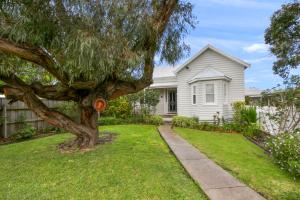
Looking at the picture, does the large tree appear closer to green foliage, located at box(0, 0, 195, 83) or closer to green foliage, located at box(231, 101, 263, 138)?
green foliage, located at box(0, 0, 195, 83)

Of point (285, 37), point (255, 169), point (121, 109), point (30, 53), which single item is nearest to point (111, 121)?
point (121, 109)

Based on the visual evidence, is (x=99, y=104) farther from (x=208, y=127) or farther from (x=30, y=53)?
(x=208, y=127)

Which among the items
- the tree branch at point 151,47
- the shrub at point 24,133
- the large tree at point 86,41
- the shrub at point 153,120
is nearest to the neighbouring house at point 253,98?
the shrub at point 153,120

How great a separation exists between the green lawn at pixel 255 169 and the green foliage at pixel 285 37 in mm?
10579

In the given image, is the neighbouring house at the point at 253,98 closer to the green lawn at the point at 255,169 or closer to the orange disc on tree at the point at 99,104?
the green lawn at the point at 255,169

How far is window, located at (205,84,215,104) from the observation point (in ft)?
54.1

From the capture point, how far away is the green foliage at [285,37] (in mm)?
16672

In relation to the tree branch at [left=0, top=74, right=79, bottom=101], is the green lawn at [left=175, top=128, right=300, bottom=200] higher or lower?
lower

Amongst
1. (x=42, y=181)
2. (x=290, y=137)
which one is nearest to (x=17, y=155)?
(x=42, y=181)

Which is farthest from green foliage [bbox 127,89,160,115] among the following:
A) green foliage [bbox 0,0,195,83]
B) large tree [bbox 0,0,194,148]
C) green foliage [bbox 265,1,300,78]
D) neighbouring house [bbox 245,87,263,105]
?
green foliage [bbox 0,0,195,83]

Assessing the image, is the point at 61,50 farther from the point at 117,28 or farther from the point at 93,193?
the point at 93,193

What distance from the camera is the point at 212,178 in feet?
18.4

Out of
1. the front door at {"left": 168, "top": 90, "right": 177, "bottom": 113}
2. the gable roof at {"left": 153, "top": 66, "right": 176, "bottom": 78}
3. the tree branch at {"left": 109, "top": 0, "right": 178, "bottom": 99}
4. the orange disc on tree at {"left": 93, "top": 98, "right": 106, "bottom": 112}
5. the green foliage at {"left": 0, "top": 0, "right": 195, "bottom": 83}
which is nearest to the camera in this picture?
the green foliage at {"left": 0, "top": 0, "right": 195, "bottom": 83}

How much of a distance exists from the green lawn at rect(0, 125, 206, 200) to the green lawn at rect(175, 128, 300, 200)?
1.30 meters
